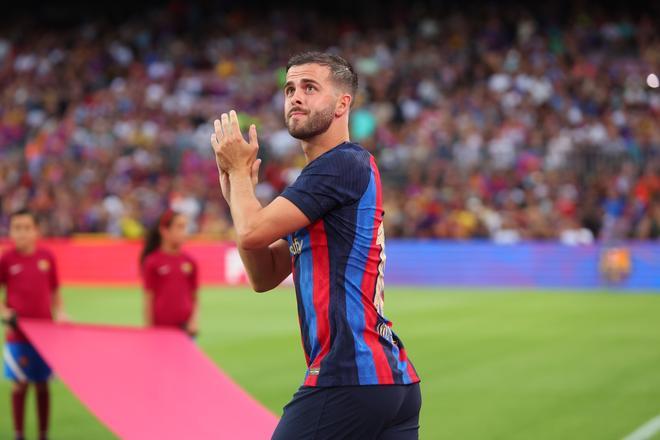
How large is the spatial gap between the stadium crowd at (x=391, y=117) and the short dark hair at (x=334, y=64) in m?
20.2

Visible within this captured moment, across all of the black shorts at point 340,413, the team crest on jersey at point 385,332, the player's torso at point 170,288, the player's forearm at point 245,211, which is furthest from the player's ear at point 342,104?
the player's torso at point 170,288

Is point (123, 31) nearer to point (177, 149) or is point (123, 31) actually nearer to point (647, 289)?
point (177, 149)

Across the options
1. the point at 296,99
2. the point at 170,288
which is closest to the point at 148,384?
the point at 170,288

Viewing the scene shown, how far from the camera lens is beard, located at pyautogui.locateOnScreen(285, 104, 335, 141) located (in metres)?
4.12

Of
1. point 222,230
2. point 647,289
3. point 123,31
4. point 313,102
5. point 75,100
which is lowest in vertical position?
point 647,289

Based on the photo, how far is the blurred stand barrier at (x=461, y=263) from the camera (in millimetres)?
22594

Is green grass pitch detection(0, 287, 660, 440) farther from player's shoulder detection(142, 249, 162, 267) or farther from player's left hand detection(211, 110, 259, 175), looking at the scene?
player's left hand detection(211, 110, 259, 175)

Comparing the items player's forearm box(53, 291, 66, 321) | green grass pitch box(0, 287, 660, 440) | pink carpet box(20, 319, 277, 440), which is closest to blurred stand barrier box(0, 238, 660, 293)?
green grass pitch box(0, 287, 660, 440)

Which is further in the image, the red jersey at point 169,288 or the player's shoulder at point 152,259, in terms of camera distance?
the player's shoulder at point 152,259

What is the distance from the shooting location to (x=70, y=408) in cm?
1033

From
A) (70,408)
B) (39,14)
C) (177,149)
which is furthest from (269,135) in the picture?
(70,408)

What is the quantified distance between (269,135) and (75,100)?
8791mm

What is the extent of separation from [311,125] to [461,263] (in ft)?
67.3

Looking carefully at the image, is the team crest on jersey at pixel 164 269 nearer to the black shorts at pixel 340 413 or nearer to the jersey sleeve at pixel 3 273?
the jersey sleeve at pixel 3 273
